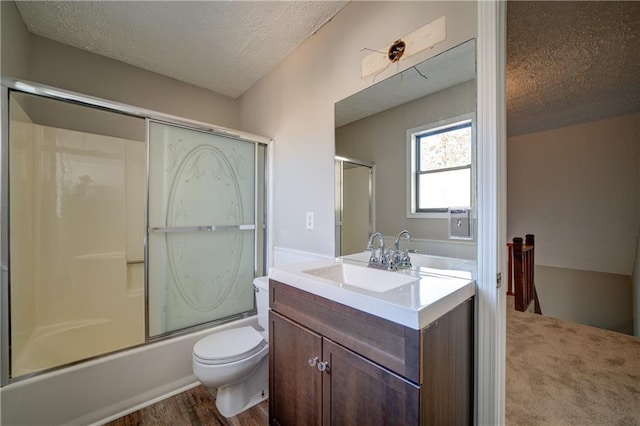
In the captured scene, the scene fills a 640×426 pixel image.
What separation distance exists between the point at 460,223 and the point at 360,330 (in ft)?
2.23

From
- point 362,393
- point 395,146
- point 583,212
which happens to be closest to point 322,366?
point 362,393

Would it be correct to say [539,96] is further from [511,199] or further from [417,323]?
[417,323]

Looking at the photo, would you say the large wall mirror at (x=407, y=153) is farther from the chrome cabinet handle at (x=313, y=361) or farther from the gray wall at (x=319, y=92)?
the chrome cabinet handle at (x=313, y=361)

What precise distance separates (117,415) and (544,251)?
5.00m

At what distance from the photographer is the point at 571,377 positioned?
1.78 metres

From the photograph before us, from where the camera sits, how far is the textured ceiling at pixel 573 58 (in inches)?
57.7

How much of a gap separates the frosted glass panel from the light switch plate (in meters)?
1.59

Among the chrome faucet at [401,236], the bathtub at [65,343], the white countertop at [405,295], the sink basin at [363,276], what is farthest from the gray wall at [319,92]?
the bathtub at [65,343]

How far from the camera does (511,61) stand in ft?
6.36

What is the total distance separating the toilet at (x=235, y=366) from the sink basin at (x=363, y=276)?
651 millimetres

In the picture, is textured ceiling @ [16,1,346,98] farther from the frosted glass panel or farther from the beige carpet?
the beige carpet

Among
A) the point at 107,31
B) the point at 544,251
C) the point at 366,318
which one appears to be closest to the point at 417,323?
the point at 366,318

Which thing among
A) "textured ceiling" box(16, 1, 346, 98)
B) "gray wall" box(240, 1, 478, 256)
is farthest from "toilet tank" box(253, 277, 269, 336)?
"textured ceiling" box(16, 1, 346, 98)

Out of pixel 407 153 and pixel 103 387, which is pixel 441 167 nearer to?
pixel 407 153
